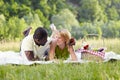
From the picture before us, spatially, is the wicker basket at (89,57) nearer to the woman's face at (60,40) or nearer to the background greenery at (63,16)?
the woman's face at (60,40)

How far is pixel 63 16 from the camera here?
1559 inches

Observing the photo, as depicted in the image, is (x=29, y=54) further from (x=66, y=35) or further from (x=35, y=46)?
(x=66, y=35)

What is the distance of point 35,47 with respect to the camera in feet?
16.2

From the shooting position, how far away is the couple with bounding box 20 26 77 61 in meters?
4.73

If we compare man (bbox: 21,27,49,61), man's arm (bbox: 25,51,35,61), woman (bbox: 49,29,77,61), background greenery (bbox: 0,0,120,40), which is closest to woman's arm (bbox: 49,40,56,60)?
woman (bbox: 49,29,77,61)

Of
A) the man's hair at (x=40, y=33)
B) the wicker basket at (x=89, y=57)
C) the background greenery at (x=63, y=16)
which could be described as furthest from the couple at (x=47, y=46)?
the background greenery at (x=63, y=16)

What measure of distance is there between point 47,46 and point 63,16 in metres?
34.7

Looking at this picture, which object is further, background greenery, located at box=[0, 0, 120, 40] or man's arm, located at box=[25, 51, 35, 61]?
background greenery, located at box=[0, 0, 120, 40]

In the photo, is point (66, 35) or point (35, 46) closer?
point (66, 35)

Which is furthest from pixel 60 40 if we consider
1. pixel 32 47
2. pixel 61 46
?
pixel 32 47

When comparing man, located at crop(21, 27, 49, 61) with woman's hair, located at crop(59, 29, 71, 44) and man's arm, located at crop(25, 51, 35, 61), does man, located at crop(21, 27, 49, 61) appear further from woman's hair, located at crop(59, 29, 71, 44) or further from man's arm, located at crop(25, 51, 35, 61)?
woman's hair, located at crop(59, 29, 71, 44)

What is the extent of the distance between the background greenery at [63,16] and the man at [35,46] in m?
25.0

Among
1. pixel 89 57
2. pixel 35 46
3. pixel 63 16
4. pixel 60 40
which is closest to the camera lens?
pixel 89 57

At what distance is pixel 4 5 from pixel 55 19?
5086 millimetres
